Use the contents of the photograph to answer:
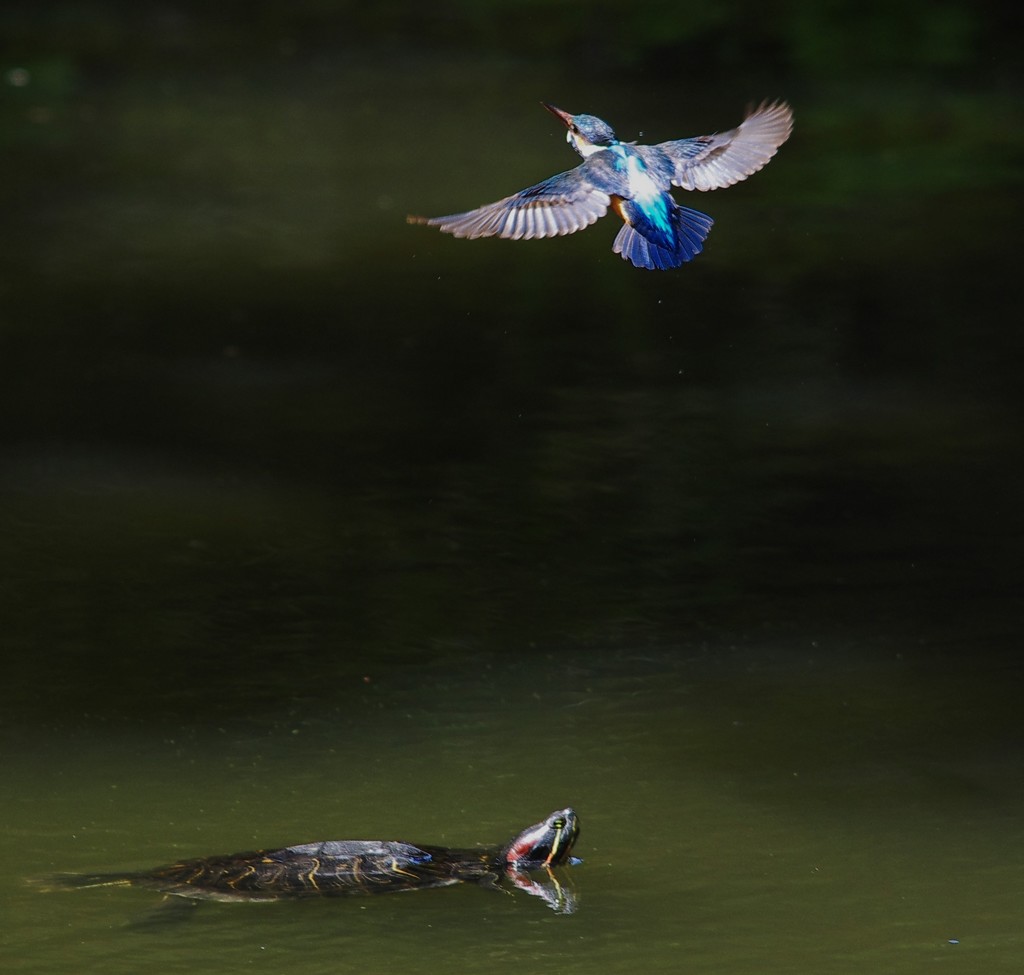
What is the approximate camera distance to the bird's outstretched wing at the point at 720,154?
4.61 m

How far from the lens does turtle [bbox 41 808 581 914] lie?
419 centimetres

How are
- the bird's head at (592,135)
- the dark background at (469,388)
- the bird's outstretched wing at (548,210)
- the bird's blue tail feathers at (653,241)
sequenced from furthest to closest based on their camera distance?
the dark background at (469,388), the bird's head at (592,135), the bird's blue tail feathers at (653,241), the bird's outstretched wing at (548,210)

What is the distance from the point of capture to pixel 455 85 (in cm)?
1477

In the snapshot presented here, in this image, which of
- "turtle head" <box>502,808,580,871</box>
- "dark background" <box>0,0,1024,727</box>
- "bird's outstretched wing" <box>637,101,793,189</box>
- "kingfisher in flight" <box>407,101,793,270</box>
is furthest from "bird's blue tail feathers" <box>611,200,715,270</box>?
"dark background" <box>0,0,1024,727</box>

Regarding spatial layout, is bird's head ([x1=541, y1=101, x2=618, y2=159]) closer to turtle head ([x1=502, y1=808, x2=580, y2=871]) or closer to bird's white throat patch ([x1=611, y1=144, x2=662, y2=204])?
bird's white throat patch ([x1=611, y1=144, x2=662, y2=204])

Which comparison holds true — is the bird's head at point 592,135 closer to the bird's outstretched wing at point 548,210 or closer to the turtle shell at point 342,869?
the bird's outstretched wing at point 548,210

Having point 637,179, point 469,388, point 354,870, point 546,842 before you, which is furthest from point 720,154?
point 469,388

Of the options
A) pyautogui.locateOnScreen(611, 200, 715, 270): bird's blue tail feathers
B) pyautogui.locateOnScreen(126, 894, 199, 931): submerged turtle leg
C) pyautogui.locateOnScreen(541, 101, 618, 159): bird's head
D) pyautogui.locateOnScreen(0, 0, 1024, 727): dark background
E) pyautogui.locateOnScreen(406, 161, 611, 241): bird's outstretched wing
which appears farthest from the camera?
pyautogui.locateOnScreen(0, 0, 1024, 727): dark background

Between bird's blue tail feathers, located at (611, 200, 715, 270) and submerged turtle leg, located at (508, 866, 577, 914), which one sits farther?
bird's blue tail feathers, located at (611, 200, 715, 270)

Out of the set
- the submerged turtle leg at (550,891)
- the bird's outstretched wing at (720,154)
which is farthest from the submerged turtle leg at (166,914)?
the bird's outstretched wing at (720,154)

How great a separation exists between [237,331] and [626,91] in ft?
18.9

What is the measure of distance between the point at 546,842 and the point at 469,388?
13.4 feet

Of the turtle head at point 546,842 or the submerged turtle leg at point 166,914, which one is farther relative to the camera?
the turtle head at point 546,842

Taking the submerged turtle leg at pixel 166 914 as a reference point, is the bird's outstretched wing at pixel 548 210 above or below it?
above
